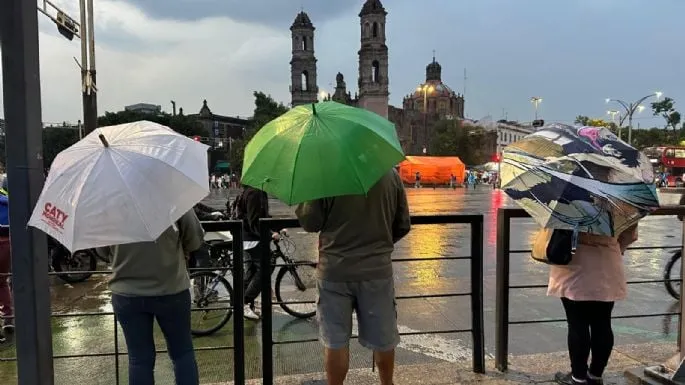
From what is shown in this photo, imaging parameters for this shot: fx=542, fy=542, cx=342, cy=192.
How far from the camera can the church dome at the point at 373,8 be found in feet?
272

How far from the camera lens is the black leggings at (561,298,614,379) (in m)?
3.14

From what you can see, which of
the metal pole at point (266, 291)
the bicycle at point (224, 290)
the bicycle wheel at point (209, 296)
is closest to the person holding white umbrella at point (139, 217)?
the metal pole at point (266, 291)

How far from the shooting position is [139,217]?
232 cm

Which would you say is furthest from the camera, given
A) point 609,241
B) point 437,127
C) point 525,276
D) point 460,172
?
point 437,127

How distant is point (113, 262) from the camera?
8.84 feet

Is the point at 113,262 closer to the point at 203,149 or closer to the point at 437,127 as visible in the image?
the point at 203,149

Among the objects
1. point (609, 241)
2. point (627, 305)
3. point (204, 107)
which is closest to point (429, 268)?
point (627, 305)

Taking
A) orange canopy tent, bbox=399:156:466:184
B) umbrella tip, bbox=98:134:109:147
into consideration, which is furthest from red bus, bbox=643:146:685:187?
umbrella tip, bbox=98:134:109:147

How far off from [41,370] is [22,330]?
0.22 m

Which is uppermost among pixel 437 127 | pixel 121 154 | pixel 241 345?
pixel 437 127

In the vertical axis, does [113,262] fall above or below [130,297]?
above

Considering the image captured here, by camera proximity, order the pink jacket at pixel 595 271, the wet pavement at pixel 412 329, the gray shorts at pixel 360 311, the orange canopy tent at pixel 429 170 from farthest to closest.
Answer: the orange canopy tent at pixel 429 170 < the wet pavement at pixel 412 329 < the pink jacket at pixel 595 271 < the gray shorts at pixel 360 311

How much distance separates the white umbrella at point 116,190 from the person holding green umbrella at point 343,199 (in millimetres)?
337

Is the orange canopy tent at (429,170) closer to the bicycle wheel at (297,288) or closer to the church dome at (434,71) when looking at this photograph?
the bicycle wheel at (297,288)
